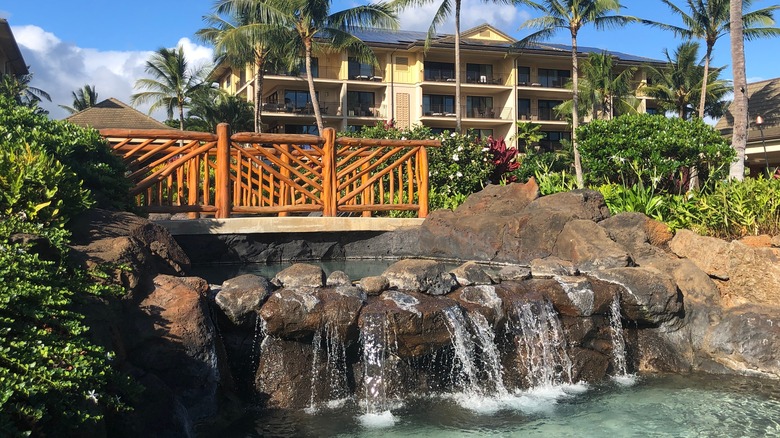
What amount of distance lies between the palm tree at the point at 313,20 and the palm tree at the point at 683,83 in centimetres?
2254

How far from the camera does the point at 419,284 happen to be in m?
7.56

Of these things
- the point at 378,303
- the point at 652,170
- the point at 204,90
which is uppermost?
the point at 204,90

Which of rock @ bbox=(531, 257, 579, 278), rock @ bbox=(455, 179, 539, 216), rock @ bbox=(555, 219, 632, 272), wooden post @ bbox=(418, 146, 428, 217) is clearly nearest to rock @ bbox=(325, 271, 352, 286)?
rock @ bbox=(531, 257, 579, 278)

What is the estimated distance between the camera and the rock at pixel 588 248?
9.38 meters

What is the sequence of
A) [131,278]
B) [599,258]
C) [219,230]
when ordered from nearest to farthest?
[131,278] → [599,258] → [219,230]

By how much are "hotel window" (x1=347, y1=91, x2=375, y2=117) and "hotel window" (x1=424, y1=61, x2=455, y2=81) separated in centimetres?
421

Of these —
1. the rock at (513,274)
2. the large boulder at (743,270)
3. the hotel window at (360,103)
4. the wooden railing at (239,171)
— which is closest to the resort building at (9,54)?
the wooden railing at (239,171)


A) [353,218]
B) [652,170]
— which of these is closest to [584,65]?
[652,170]

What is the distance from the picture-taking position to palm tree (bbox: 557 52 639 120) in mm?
42000

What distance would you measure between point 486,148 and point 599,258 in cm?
775

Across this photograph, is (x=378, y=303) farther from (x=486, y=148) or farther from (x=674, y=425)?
(x=486, y=148)

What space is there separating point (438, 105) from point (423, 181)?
35378 mm

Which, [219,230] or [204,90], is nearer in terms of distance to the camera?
[219,230]

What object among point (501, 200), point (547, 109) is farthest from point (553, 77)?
point (501, 200)
